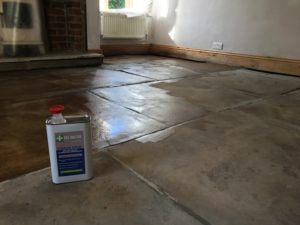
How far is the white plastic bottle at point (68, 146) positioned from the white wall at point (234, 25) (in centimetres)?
348

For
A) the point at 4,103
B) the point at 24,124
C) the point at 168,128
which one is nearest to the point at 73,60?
the point at 4,103

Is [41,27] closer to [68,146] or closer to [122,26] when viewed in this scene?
[122,26]

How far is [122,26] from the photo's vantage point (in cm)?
514

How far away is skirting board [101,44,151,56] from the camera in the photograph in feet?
16.9

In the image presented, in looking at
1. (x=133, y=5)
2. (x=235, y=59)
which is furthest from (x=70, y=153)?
(x=133, y=5)

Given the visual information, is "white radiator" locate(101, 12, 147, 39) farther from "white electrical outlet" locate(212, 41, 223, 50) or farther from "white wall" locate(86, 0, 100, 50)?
"white electrical outlet" locate(212, 41, 223, 50)

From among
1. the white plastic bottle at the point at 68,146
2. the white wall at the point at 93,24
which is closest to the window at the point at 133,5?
the white wall at the point at 93,24

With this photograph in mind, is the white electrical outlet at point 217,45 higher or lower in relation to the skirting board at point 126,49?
higher

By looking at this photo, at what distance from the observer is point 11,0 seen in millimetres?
3248

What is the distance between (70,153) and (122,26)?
4.47 meters

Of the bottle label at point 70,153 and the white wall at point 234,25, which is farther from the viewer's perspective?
the white wall at point 234,25

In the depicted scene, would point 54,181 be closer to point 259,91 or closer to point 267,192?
point 267,192

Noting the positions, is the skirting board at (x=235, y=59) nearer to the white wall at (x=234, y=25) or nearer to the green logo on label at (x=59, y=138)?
the white wall at (x=234, y=25)

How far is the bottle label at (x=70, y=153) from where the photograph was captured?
104 centimetres
